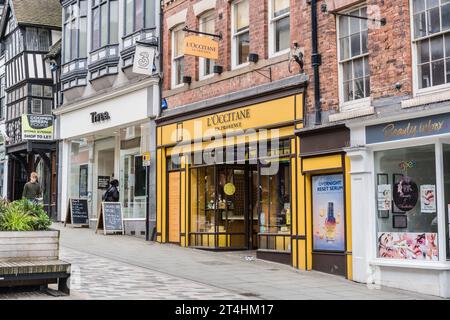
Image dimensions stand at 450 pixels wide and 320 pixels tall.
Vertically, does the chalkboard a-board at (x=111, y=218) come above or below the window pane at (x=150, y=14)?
below

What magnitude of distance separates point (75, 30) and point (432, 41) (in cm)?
1714

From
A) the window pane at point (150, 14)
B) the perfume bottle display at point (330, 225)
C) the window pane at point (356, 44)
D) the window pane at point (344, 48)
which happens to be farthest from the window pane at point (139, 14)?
the perfume bottle display at point (330, 225)

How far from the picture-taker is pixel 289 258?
1427 cm

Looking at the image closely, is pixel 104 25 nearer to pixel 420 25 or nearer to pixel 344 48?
pixel 344 48

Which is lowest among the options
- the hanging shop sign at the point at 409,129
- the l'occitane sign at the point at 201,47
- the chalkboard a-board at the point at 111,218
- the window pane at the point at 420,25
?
the chalkboard a-board at the point at 111,218

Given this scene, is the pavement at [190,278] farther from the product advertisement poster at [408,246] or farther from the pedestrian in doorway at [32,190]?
the pedestrian in doorway at [32,190]

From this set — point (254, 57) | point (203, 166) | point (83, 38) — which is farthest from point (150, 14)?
point (254, 57)

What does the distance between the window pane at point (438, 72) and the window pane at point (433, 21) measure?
0.59 m

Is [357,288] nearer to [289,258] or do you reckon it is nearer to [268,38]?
[289,258]

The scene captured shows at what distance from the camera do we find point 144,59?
19.4 metres

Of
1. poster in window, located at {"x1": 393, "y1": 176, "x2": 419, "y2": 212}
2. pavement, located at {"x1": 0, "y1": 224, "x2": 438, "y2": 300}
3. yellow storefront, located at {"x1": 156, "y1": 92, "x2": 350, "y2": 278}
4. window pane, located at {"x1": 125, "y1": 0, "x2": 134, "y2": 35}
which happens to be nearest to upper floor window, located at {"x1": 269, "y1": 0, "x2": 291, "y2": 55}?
yellow storefront, located at {"x1": 156, "y1": 92, "x2": 350, "y2": 278}

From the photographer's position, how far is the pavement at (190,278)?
408 inches

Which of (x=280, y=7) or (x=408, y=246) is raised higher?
(x=280, y=7)

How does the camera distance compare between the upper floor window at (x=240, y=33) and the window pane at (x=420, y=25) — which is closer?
the window pane at (x=420, y=25)
